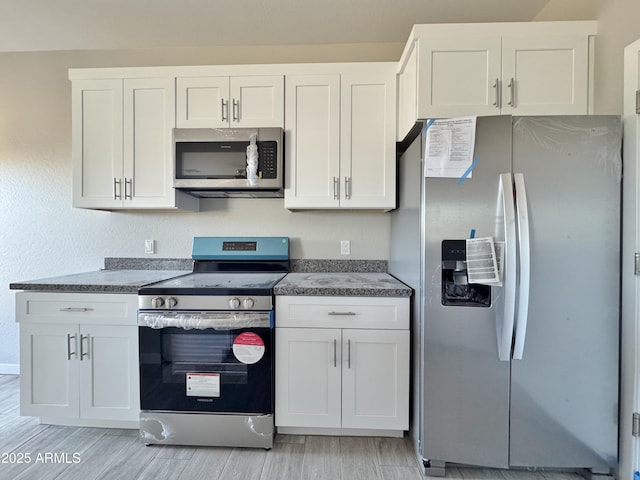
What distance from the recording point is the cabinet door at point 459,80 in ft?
5.24

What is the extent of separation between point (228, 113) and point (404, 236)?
144cm

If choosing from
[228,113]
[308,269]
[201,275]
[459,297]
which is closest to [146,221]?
[201,275]

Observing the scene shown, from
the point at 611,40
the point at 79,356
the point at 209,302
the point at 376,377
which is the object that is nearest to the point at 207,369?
the point at 209,302

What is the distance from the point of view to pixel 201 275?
7.22 ft

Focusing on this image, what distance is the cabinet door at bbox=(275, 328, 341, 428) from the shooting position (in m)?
1.70

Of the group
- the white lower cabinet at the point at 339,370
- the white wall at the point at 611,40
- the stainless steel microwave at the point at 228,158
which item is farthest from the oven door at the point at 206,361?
the white wall at the point at 611,40

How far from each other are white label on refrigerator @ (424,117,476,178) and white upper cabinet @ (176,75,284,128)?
3.42ft

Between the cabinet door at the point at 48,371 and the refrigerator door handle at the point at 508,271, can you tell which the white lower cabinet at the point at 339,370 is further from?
the cabinet door at the point at 48,371

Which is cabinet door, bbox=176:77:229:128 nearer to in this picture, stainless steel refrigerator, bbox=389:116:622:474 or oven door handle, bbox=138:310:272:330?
oven door handle, bbox=138:310:272:330

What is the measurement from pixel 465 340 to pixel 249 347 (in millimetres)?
1127

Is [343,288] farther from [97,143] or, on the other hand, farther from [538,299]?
[97,143]

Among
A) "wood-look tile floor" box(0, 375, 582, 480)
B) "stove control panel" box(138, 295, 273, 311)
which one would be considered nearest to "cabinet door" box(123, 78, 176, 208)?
"stove control panel" box(138, 295, 273, 311)

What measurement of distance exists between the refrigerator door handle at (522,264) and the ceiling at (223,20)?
1326 mm

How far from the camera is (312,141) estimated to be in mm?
2027
